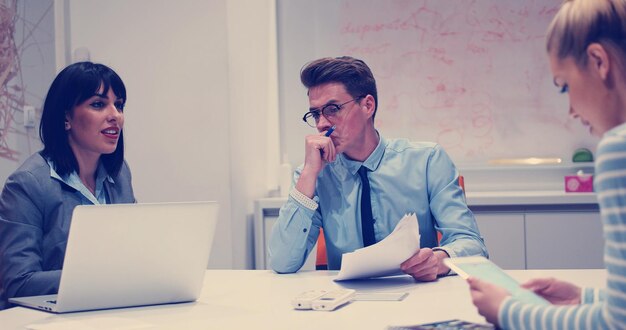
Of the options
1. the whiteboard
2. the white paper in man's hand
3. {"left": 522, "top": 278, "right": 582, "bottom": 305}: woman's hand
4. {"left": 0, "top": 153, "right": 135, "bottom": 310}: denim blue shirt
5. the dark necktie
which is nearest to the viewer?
{"left": 522, "top": 278, "right": 582, "bottom": 305}: woman's hand

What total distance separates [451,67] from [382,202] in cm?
155

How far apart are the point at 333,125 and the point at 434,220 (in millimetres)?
447

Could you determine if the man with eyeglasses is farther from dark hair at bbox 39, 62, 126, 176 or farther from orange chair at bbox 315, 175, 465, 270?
dark hair at bbox 39, 62, 126, 176

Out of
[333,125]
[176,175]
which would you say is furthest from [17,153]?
[333,125]

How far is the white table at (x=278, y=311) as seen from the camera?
4.09 feet

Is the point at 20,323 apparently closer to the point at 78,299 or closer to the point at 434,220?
the point at 78,299

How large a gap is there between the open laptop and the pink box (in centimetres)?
210

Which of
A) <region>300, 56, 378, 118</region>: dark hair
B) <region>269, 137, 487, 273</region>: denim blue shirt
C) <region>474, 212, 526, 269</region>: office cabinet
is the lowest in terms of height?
<region>474, 212, 526, 269</region>: office cabinet

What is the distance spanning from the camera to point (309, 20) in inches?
145

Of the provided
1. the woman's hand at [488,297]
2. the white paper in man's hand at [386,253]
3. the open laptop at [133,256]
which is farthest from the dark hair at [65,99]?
the woman's hand at [488,297]

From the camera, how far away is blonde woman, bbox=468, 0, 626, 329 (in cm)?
83

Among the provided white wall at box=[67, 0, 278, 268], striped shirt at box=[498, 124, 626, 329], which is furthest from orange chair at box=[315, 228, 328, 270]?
striped shirt at box=[498, 124, 626, 329]

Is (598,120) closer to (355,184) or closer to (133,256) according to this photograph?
(133,256)

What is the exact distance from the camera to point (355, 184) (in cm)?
216
